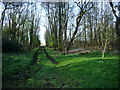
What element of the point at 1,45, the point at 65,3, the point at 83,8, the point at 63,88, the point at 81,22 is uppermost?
the point at 65,3

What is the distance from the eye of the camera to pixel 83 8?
13422 mm

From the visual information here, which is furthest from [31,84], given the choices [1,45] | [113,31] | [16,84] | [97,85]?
[113,31]

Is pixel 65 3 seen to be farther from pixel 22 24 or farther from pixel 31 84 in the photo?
pixel 31 84

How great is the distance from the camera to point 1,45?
9.72m

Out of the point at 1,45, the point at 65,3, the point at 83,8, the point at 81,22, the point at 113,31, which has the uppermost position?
the point at 65,3

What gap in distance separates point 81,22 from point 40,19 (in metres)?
15.9

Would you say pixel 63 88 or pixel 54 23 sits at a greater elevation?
pixel 54 23

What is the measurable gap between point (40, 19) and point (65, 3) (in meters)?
12.4

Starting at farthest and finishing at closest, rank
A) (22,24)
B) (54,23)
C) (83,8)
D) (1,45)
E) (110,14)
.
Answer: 1. (54,23)
2. (22,24)
3. (83,8)
4. (110,14)
5. (1,45)

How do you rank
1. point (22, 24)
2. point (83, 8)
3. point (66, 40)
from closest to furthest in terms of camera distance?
point (83, 8) → point (66, 40) → point (22, 24)

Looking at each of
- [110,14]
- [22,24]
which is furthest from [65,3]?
[22,24]

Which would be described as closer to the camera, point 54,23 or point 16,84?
point 16,84

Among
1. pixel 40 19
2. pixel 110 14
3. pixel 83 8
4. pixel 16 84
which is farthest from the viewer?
pixel 40 19

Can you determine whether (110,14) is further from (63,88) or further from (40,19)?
(40,19)
